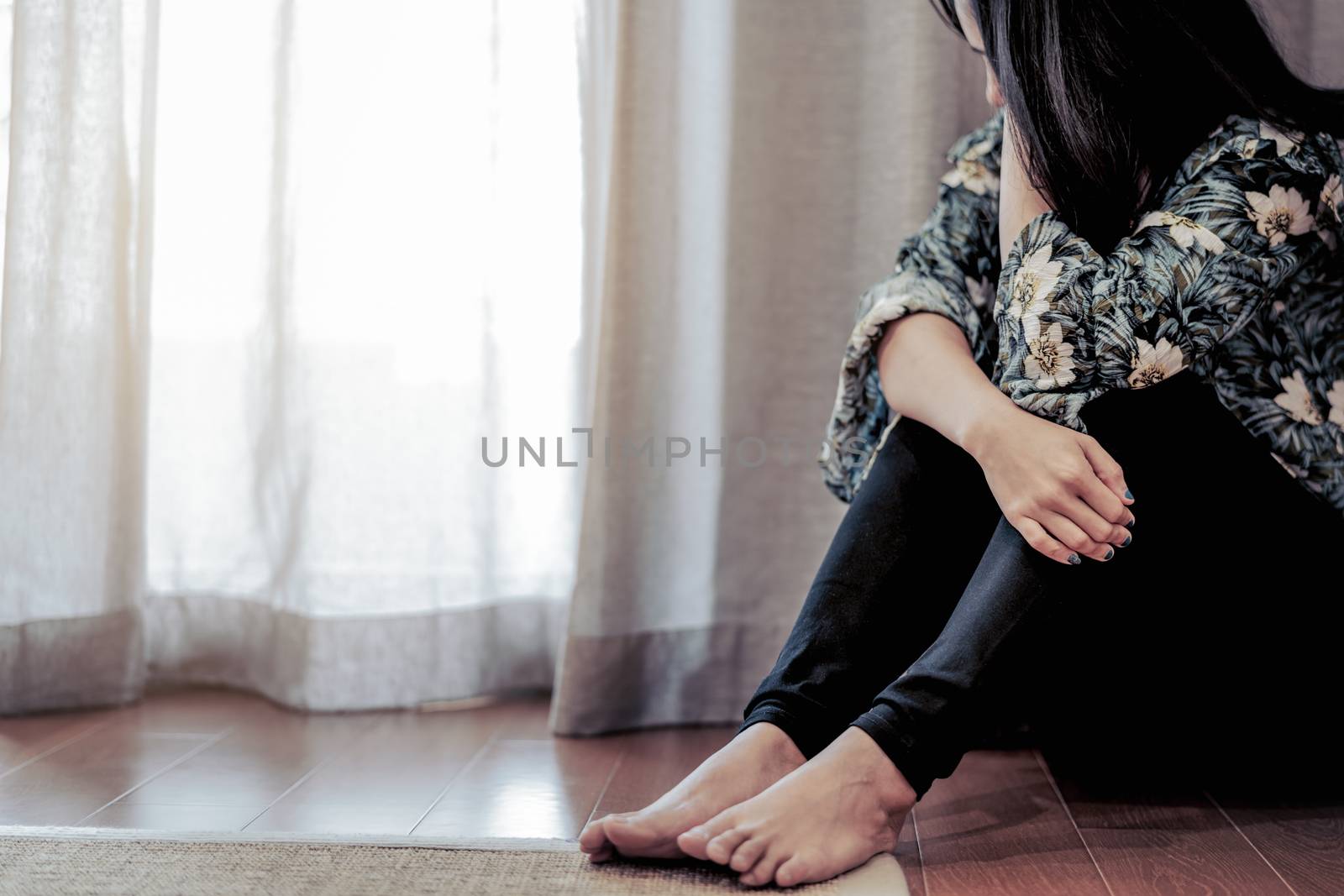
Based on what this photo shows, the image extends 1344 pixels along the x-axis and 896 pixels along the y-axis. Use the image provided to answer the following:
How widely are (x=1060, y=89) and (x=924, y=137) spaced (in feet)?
1.14

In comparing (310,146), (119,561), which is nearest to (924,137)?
(310,146)

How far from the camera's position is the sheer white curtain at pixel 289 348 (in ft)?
4.70

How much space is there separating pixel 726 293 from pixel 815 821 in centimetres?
78

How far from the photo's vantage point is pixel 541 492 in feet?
5.12

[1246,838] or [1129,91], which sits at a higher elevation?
[1129,91]

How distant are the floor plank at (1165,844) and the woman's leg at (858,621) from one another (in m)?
0.25

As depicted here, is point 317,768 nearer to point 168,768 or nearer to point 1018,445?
point 168,768

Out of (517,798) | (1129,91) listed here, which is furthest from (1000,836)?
(1129,91)

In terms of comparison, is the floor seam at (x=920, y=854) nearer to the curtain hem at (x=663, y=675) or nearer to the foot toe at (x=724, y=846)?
the foot toe at (x=724, y=846)

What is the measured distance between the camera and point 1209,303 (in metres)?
0.94

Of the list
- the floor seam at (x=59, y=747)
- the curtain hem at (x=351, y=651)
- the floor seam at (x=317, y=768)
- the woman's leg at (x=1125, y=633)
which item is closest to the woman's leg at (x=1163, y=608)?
the woman's leg at (x=1125, y=633)

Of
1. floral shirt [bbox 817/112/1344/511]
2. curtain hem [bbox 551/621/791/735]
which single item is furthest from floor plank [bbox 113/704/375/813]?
floral shirt [bbox 817/112/1344/511]

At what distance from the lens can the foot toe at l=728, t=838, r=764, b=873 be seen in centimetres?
83

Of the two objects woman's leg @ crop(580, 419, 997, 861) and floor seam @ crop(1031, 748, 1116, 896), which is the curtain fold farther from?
floor seam @ crop(1031, 748, 1116, 896)
